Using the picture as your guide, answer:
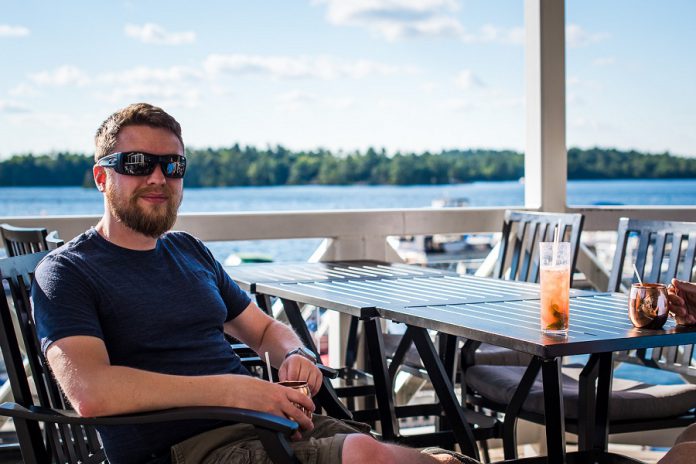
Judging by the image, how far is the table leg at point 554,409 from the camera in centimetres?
190

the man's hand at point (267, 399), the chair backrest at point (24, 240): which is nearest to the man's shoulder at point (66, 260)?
the man's hand at point (267, 399)

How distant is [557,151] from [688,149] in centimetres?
5367

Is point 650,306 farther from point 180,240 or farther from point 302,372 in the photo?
point 180,240

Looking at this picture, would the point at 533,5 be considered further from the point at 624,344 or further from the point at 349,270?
the point at 624,344

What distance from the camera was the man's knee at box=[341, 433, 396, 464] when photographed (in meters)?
1.65

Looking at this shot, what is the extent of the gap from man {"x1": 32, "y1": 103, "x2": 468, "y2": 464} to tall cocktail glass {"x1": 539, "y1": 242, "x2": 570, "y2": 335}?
0.41 metres

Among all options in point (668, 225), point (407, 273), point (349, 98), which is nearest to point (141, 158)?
point (407, 273)

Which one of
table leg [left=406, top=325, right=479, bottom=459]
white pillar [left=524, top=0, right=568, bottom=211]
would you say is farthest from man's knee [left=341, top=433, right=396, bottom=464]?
white pillar [left=524, top=0, right=568, bottom=211]

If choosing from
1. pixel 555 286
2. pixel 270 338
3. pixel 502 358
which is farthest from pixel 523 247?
pixel 555 286

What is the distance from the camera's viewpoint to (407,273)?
3.35 meters

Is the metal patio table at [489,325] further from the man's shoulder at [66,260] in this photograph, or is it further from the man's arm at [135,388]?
the man's shoulder at [66,260]

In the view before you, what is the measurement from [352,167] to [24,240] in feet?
171

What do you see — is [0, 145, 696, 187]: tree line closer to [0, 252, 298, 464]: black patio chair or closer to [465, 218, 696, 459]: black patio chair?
[465, 218, 696, 459]: black patio chair

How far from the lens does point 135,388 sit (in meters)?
1.68
